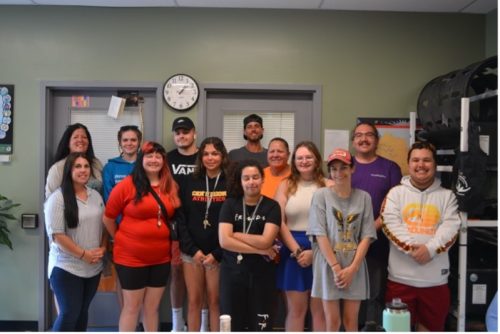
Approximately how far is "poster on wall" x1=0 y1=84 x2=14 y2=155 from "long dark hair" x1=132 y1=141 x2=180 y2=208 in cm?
142

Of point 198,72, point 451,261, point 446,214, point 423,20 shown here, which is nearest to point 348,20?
point 423,20

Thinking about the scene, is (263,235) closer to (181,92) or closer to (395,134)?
(181,92)

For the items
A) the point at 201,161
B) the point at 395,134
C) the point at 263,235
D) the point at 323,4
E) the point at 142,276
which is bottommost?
the point at 142,276

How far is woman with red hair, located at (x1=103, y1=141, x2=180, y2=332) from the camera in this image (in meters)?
2.44

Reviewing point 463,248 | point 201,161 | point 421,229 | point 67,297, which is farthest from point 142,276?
point 463,248

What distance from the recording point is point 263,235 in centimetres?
229

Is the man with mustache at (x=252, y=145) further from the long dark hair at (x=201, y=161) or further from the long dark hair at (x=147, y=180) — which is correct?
the long dark hair at (x=147, y=180)

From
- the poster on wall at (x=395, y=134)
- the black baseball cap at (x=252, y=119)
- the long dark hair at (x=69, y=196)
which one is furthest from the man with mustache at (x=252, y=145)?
Answer: the long dark hair at (x=69, y=196)

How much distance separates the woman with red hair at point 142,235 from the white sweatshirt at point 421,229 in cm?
129

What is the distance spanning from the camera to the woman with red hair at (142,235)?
8.02 ft

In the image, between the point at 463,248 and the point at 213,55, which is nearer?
the point at 463,248

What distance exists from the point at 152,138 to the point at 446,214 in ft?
7.33

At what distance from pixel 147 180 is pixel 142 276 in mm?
560

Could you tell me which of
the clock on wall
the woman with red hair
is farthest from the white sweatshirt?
the clock on wall
